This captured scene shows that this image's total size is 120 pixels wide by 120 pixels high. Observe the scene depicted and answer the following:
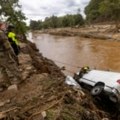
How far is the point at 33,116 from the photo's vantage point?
22.1 ft

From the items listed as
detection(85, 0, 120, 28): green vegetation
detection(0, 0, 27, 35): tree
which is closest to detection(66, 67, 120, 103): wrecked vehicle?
detection(0, 0, 27, 35): tree

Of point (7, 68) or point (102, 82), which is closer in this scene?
point (102, 82)

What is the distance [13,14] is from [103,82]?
25.0m

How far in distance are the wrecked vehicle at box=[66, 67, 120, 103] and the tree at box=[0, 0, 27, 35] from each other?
22186 millimetres

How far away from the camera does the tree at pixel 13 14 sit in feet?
105

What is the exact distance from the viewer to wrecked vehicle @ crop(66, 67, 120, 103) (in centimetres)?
887

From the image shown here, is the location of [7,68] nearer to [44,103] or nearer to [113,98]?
[44,103]

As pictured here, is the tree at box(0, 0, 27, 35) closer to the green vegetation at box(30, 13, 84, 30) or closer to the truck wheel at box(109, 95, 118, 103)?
the truck wheel at box(109, 95, 118, 103)

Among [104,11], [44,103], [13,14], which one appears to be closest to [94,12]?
[104,11]

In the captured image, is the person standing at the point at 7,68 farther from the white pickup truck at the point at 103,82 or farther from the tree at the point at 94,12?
the tree at the point at 94,12

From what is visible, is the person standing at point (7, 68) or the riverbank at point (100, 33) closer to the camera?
the person standing at point (7, 68)

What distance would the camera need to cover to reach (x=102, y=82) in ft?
32.0

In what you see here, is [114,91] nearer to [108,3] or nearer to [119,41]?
[119,41]

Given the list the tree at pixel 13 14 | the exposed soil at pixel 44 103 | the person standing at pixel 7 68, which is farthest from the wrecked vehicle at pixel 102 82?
the tree at pixel 13 14
